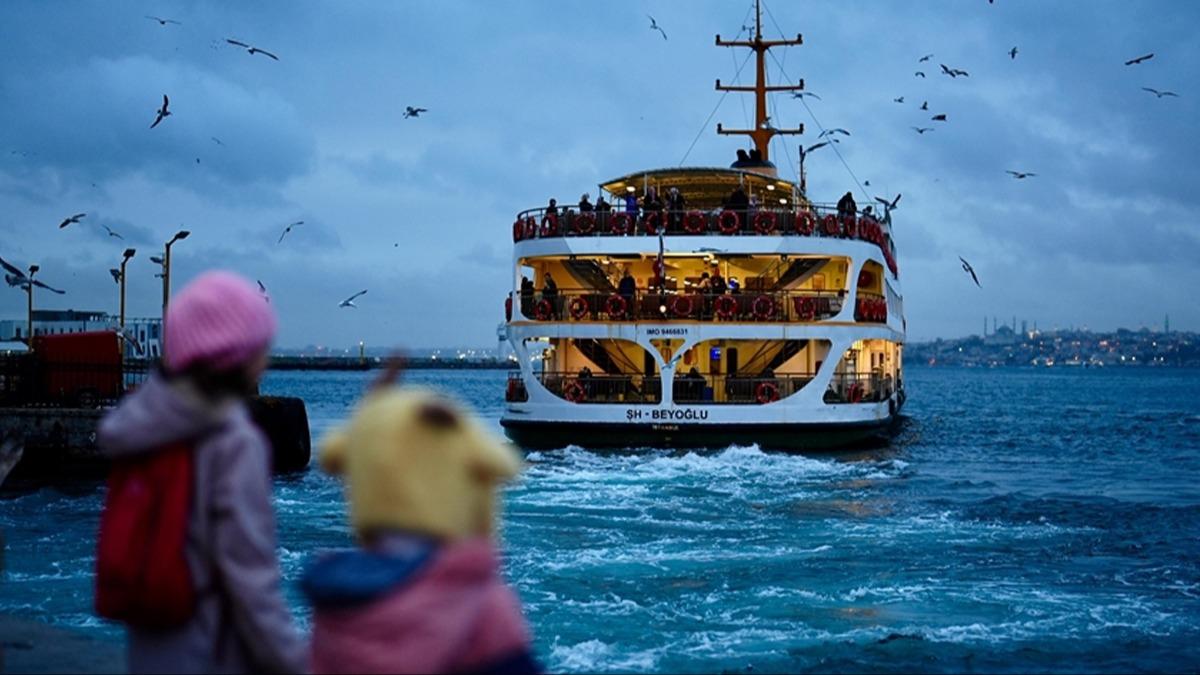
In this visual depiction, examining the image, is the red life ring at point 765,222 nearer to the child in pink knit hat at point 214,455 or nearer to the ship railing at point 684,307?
the ship railing at point 684,307

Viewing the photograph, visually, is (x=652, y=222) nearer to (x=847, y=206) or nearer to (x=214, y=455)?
(x=847, y=206)

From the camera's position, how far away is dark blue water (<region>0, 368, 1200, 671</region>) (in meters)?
11.5

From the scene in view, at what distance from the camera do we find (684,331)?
1208 inches

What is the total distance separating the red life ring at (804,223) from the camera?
31.8 metres

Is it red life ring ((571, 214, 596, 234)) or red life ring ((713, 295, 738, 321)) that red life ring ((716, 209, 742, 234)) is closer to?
red life ring ((713, 295, 738, 321))

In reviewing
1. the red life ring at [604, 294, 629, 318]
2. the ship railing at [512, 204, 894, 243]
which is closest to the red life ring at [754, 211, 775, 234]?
the ship railing at [512, 204, 894, 243]

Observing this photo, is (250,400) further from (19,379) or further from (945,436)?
(945,436)

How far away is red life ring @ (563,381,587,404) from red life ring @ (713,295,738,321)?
12.0 feet

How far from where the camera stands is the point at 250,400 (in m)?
29.7

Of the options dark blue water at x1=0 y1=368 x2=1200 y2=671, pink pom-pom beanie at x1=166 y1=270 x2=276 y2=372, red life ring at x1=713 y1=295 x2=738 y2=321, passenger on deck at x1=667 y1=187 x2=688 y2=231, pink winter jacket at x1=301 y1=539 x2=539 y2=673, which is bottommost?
dark blue water at x1=0 y1=368 x2=1200 y2=671

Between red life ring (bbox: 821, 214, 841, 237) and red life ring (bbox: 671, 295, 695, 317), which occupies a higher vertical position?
red life ring (bbox: 821, 214, 841, 237)

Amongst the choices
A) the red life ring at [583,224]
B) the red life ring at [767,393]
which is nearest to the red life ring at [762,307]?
the red life ring at [767,393]

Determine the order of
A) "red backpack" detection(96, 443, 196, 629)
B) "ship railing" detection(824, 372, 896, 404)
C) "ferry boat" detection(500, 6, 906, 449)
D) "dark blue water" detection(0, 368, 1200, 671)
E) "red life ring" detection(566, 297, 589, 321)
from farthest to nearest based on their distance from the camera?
"ship railing" detection(824, 372, 896, 404), "red life ring" detection(566, 297, 589, 321), "ferry boat" detection(500, 6, 906, 449), "dark blue water" detection(0, 368, 1200, 671), "red backpack" detection(96, 443, 196, 629)

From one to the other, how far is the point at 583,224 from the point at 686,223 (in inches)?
99.1
